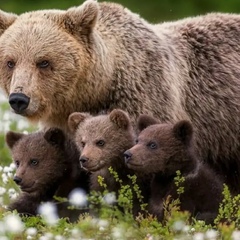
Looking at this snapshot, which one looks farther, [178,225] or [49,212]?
[49,212]

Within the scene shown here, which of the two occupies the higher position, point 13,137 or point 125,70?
point 125,70

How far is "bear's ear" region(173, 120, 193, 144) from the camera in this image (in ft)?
30.7

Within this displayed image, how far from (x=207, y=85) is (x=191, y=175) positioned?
188 cm

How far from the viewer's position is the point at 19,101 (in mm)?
9586

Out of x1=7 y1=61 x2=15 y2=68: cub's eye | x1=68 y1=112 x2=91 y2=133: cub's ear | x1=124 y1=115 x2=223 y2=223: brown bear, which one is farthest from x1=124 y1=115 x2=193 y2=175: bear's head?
x1=7 y1=61 x2=15 y2=68: cub's eye

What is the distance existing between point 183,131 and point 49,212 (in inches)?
58.0

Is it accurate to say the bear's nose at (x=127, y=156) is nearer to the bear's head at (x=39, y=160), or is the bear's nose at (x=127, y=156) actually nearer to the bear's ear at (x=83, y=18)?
the bear's head at (x=39, y=160)

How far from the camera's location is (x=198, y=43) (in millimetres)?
11109

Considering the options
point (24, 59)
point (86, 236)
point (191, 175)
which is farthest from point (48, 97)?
point (86, 236)

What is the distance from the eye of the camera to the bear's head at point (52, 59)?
985 centimetres

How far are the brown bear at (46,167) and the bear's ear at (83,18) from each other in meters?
0.89

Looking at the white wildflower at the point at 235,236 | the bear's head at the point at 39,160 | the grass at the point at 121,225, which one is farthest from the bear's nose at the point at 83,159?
the white wildflower at the point at 235,236

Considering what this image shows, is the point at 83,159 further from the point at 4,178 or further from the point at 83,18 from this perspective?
the point at 4,178

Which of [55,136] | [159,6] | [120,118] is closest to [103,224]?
[120,118]
